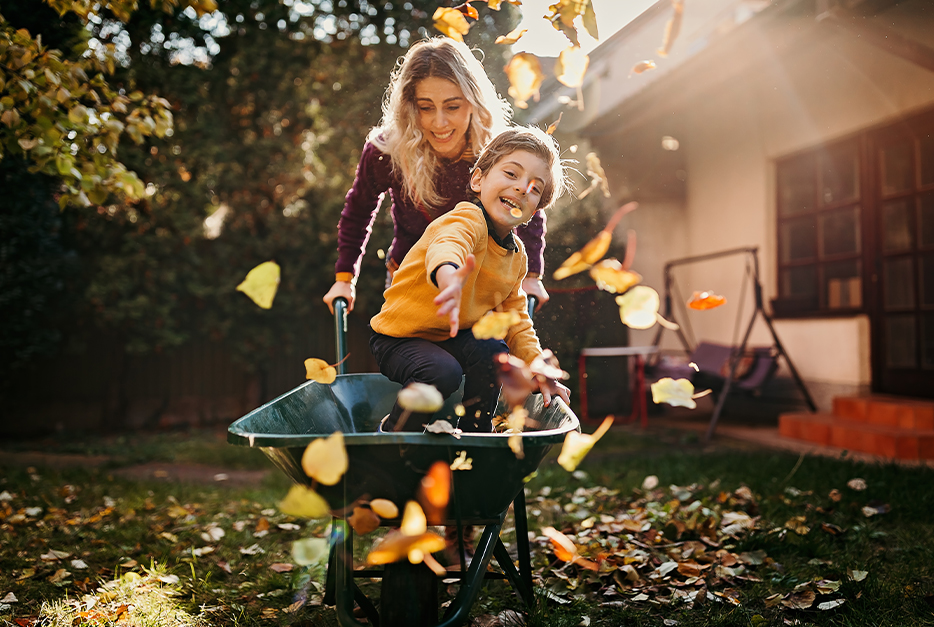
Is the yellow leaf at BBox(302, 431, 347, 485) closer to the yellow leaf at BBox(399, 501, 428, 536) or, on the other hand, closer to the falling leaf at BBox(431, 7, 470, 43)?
the yellow leaf at BBox(399, 501, 428, 536)

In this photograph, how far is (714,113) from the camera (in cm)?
612

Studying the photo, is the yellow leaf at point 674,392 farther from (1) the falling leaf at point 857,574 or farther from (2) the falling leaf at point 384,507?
(1) the falling leaf at point 857,574

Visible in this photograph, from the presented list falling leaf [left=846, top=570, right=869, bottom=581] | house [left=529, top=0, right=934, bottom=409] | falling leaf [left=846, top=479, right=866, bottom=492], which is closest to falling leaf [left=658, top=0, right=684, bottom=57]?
falling leaf [left=846, top=570, right=869, bottom=581]

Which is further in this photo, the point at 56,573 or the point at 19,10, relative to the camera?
the point at 19,10

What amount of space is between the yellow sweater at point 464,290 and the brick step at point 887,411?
10.8ft

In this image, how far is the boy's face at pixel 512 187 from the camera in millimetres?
1597

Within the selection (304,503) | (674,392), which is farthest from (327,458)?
(674,392)

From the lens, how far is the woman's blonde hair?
196 centimetres

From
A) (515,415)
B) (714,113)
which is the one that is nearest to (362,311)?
(714,113)

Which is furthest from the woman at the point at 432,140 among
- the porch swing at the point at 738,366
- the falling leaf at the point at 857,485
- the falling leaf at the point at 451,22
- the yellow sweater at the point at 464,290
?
the porch swing at the point at 738,366

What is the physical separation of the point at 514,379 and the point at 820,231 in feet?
14.9

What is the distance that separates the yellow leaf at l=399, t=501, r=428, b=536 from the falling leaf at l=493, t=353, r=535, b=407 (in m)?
0.30

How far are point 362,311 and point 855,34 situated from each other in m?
4.11

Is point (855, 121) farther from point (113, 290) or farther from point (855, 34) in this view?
point (113, 290)
